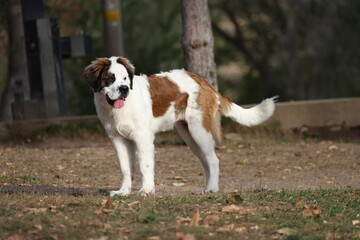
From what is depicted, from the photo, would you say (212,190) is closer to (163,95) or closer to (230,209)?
(163,95)

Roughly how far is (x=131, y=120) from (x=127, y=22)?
53.7 ft

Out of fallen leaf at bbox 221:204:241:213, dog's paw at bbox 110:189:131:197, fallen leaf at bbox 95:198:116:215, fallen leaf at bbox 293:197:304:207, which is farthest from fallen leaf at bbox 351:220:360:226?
dog's paw at bbox 110:189:131:197

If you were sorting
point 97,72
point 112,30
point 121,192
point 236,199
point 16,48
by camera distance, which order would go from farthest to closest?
1. point 16,48
2. point 112,30
3. point 121,192
4. point 97,72
5. point 236,199

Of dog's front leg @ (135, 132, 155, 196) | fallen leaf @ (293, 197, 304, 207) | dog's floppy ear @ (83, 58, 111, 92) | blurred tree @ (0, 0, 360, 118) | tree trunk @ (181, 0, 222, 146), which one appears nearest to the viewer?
fallen leaf @ (293, 197, 304, 207)

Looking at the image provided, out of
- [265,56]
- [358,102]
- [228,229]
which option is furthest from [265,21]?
[228,229]

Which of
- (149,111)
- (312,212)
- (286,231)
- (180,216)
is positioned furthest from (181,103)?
(286,231)

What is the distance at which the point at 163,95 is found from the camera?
10.0m

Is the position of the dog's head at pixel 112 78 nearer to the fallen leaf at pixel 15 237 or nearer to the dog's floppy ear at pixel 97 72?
the dog's floppy ear at pixel 97 72

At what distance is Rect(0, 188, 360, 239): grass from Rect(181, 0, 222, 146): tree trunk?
5582 mm

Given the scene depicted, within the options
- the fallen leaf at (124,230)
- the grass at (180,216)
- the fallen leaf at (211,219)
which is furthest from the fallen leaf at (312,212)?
the fallen leaf at (124,230)

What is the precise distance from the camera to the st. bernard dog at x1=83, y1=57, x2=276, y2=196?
9.47 m

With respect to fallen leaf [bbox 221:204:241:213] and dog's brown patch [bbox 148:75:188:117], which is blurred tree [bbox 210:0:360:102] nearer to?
dog's brown patch [bbox 148:75:188:117]

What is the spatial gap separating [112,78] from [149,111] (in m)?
0.66

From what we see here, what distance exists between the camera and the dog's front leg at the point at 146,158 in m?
9.62
